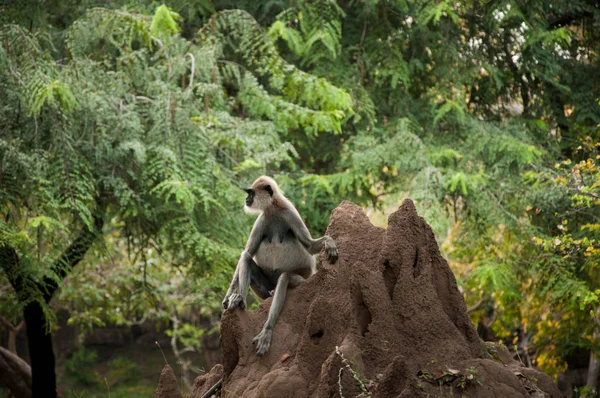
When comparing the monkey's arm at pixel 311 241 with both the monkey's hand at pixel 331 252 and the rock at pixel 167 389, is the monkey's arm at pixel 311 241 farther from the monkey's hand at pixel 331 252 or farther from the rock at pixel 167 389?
the rock at pixel 167 389

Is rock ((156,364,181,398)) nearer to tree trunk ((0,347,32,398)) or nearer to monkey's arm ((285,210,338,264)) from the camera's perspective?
monkey's arm ((285,210,338,264))

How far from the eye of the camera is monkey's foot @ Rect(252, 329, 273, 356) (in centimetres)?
602

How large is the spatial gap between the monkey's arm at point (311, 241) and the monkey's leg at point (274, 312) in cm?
32

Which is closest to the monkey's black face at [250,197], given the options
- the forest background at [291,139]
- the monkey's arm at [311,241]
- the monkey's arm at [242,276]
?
the monkey's arm at [242,276]

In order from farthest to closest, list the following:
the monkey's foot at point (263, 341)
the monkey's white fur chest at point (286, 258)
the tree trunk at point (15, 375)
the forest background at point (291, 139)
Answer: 1. the tree trunk at point (15, 375)
2. the forest background at point (291, 139)
3. the monkey's white fur chest at point (286, 258)
4. the monkey's foot at point (263, 341)

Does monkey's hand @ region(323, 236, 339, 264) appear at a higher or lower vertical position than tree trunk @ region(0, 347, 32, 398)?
higher

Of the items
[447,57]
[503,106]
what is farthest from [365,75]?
[503,106]

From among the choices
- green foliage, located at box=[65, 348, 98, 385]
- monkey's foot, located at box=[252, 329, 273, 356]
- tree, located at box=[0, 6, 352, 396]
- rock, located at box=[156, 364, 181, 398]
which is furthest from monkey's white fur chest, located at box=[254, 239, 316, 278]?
green foliage, located at box=[65, 348, 98, 385]

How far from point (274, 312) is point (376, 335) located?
2.97 ft

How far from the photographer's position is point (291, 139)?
1379cm

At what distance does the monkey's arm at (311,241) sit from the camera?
6156 millimetres

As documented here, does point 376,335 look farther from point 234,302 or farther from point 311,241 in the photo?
point 311,241

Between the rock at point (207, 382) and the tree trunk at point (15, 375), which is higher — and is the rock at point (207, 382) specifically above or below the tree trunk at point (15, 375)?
above

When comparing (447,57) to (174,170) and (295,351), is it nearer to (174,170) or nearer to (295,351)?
(174,170)
